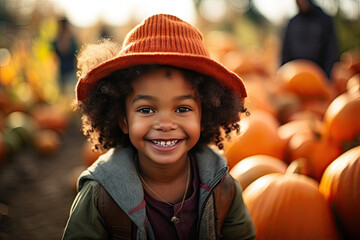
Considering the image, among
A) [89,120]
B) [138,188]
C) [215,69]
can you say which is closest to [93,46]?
[89,120]

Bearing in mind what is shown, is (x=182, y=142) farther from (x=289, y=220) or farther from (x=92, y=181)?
(x=289, y=220)

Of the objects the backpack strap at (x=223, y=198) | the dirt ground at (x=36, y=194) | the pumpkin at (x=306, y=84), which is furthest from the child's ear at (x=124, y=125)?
the pumpkin at (x=306, y=84)

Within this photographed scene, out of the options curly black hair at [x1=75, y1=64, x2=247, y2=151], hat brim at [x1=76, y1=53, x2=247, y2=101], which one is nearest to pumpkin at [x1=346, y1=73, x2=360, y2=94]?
curly black hair at [x1=75, y1=64, x2=247, y2=151]

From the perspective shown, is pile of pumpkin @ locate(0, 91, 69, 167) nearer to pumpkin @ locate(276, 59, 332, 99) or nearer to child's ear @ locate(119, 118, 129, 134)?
child's ear @ locate(119, 118, 129, 134)

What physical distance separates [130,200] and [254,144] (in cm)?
159

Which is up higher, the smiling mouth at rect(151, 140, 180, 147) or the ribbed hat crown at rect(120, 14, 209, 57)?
the ribbed hat crown at rect(120, 14, 209, 57)

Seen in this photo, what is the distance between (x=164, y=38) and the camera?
1476 mm

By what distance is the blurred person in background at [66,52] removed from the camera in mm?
7246

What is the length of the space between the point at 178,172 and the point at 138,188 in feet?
0.86

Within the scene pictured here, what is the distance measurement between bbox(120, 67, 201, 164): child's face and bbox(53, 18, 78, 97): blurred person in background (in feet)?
20.3

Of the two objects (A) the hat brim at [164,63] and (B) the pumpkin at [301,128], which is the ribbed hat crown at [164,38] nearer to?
(A) the hat brim at [164,63]

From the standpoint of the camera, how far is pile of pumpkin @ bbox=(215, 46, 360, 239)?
1.81m

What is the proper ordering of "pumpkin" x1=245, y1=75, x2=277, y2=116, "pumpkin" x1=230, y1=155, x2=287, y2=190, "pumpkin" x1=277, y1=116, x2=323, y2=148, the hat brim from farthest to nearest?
"pumpkin" x1=245, y1=75, x2=277, y2=116 → "pumpkin" x1=277, y1=116, x2=323, y2=148 → "pumpkin" x1=230, y1=155, x2=287, y2=190 → the hat brim

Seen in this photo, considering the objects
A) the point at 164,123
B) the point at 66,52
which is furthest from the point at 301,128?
the point at 66,52
